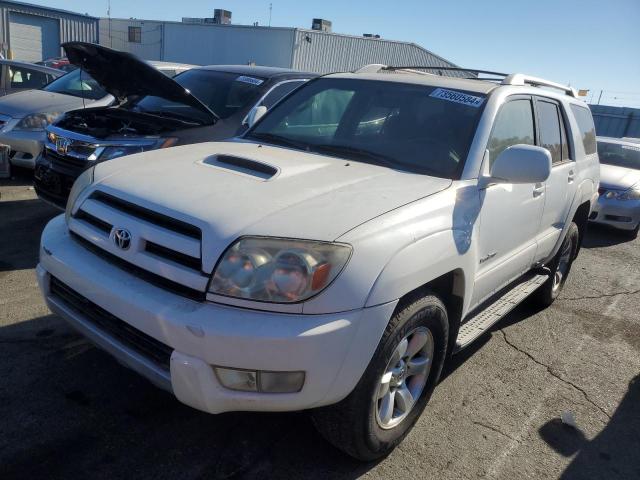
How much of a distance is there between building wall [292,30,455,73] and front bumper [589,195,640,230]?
23.7m

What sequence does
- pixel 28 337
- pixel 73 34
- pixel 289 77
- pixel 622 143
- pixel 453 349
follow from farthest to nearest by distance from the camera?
pixel 73 34
pixel 622 143
pixel 289 77
pixel 28 337
pixel 453 349

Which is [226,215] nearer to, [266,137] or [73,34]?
[266,137]

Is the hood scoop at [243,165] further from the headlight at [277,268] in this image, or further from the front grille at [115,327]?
the front grille at [115,327]

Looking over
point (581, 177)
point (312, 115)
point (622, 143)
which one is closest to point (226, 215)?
point (312, 115)

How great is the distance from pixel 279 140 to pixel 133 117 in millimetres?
2503

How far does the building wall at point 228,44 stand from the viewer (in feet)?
99.6

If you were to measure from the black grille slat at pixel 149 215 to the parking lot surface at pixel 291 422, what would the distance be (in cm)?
108

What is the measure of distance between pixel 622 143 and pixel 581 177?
6730mm

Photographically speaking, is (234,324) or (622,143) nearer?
(234,324)

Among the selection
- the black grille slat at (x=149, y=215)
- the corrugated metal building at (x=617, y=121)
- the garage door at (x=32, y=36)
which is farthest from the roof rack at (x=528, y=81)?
the garage door at (x=32, y=36)

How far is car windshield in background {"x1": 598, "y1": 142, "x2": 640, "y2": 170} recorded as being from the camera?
971 centimetres

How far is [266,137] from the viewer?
144 inches

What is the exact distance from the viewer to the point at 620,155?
9914 mm

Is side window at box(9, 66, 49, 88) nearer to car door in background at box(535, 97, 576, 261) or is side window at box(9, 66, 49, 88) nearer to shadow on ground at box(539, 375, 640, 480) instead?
car door in background at box(535, 97, 576, 261)
